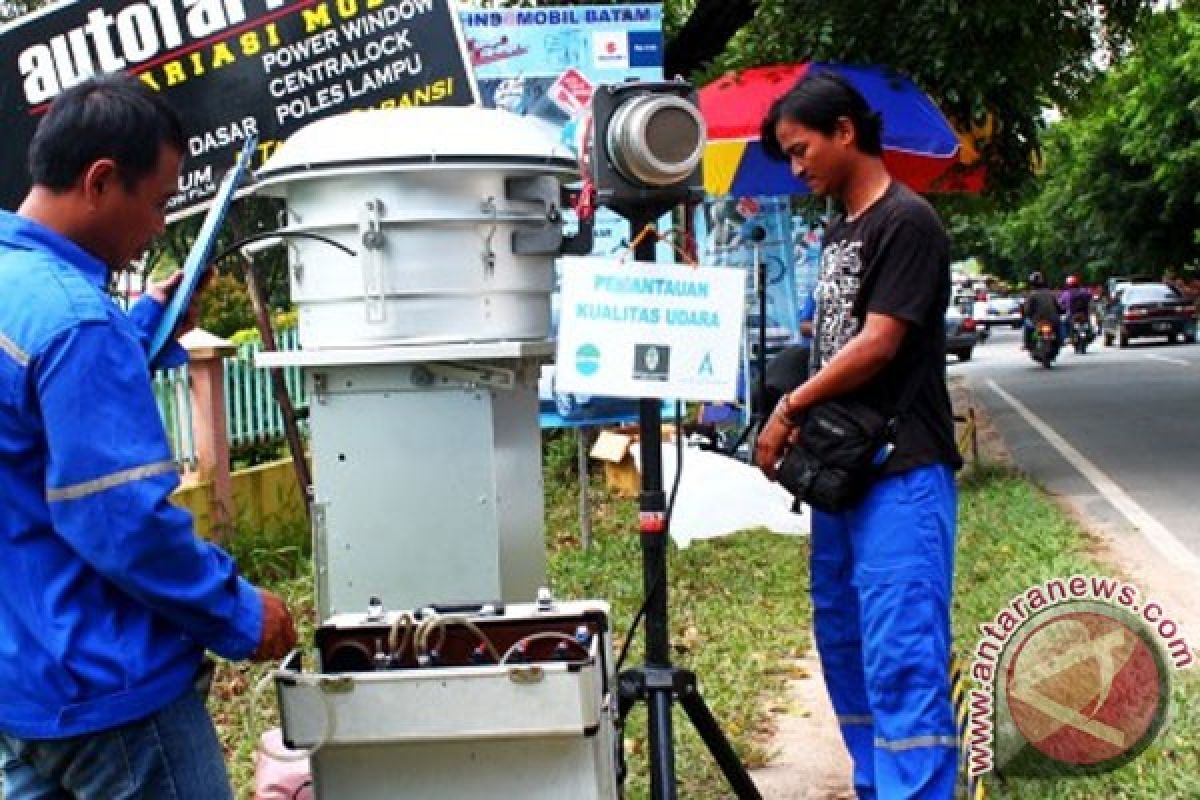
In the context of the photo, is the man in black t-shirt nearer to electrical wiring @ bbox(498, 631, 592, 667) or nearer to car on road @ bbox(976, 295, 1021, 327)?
electrical wiring @ bbox(498, 631, 592, 667)

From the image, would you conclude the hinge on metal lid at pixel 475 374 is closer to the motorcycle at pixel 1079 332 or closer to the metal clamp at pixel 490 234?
the metal clamp at pixel 490 234

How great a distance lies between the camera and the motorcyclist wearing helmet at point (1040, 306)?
24391 millimetres

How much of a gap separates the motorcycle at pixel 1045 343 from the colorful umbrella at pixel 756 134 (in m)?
16.8

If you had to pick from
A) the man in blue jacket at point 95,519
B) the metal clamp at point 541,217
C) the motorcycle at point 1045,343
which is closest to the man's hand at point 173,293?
the man in blue jacket at point 95,519

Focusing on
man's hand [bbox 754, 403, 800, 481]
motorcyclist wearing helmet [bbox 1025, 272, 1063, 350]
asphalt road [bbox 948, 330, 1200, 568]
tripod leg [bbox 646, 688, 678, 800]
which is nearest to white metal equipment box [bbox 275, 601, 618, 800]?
tripod leg [bbox 646, 688, 678, 800]

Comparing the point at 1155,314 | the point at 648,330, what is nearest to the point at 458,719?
the point at 648,330

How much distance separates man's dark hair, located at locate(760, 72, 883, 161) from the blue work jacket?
1.90m

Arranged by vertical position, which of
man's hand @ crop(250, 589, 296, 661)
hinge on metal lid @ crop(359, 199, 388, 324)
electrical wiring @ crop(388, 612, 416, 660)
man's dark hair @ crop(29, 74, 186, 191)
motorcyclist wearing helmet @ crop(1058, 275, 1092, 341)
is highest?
man's dark hair @ crop(29, 74, 186, 191)

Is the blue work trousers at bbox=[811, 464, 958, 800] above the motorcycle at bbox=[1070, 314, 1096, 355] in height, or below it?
above

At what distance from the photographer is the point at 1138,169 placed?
113ft

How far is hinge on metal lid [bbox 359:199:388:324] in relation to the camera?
3.44 metres

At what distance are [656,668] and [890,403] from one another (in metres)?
0.90

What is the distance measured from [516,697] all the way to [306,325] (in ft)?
4.61

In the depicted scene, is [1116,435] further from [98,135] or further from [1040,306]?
[98,135]
